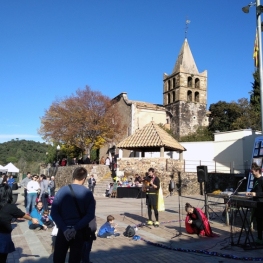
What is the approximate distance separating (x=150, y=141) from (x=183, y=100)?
83.9ft

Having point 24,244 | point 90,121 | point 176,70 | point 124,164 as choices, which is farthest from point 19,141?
point 24,244

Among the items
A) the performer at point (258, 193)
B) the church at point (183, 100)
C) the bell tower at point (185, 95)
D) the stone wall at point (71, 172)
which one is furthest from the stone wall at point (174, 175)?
the bell tower at point (185, 95)

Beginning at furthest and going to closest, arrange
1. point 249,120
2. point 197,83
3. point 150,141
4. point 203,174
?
1. point 197,83
2. point 249,120
3. point 150,141
4. point 203,174

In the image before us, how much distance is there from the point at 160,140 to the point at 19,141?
77.2m

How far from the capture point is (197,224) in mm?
8102

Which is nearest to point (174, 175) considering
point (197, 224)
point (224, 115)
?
point (197, 224)

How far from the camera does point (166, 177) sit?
77.9 ft

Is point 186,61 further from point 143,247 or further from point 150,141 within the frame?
point 143,247

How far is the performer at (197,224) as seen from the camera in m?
8.08

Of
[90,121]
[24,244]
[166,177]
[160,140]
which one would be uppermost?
[90,121]

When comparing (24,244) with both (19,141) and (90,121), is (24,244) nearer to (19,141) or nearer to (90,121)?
(90,121)

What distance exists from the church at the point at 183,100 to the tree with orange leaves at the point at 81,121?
5.81 metres

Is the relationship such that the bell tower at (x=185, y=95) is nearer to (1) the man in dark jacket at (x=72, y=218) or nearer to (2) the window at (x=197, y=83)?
(2) the window at (x=197, y=83)

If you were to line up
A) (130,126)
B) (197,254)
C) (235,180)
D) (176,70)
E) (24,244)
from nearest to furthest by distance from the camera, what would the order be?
(197,254) < (24,244) < (235,180) < (130,126) < (176,70)
